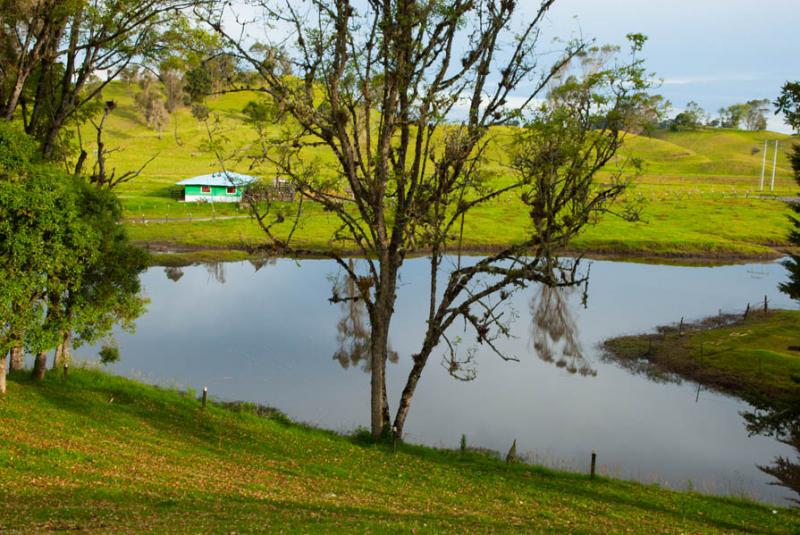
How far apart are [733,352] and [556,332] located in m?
12.9

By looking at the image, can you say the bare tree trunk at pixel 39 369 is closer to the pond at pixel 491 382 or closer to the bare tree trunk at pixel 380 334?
the pond at pixel 491 382

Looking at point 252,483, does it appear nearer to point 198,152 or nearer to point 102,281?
point 102,281

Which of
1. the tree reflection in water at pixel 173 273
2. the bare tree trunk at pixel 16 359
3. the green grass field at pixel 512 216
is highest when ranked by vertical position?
the green grass field at pixel 512 216

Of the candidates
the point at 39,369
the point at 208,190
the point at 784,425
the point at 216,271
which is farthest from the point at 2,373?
the point at 208,190

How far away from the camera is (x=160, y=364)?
3972cm

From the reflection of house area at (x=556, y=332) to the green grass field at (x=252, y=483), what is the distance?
19289 mm

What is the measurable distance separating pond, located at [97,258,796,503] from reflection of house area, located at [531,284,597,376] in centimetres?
32

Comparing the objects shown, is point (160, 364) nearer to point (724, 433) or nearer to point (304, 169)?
point (304, 169)

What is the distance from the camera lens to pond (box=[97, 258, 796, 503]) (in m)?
31.6

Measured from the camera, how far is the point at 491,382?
4069cm

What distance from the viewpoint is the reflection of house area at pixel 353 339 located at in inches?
1672

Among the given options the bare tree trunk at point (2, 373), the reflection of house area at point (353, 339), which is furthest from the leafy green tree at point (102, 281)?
the reflection of house area at point (353, 339)

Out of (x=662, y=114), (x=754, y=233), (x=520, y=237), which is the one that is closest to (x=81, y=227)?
(x=662, y=114)

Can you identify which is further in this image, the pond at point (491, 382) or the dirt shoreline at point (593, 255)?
the dirt shoreline at point (593, 255)
